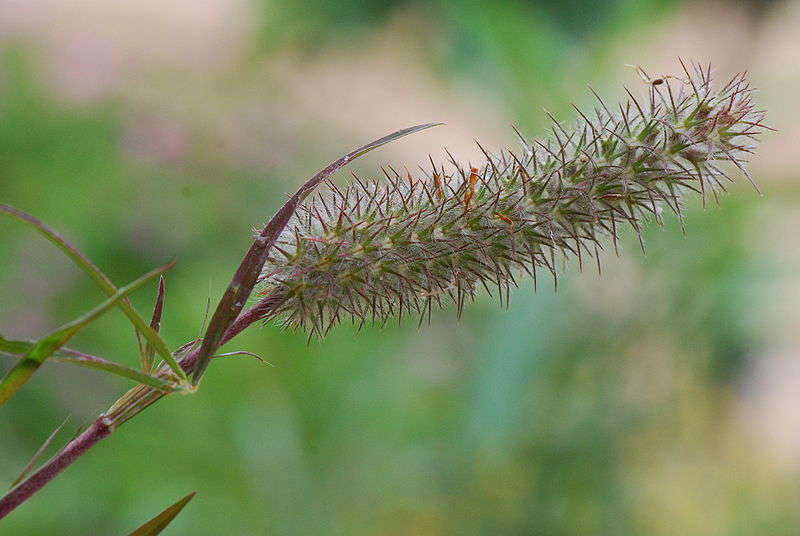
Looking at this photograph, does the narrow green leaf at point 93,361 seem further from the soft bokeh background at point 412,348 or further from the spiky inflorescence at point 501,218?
the soft bokeh background at point 412,348

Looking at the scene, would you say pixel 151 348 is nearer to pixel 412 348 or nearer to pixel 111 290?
pixel 111 290

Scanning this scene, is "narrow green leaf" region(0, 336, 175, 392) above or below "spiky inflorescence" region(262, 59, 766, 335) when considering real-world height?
below

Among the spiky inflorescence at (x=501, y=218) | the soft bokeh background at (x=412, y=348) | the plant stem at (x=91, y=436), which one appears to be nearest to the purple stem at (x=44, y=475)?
the plant stem at (x=91, y=436)

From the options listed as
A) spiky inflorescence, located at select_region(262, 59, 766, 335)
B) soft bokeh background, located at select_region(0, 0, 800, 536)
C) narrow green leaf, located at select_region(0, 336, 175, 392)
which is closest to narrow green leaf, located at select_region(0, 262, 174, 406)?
narrow green leaf, located at select_region(0, 336, 175, 392)

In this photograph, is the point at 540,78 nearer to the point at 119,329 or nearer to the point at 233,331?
the point at 119,329

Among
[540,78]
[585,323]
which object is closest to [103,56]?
[540,78]

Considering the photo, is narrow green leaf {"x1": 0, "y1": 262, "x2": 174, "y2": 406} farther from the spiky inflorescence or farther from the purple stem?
the spiky inflorescence
